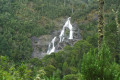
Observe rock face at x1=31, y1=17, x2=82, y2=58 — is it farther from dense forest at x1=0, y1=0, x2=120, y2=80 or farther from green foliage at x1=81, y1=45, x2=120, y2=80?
green foliage at x1=81, y1=45, x2=120, y2=80

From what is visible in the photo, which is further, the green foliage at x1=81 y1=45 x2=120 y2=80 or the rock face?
the rock face

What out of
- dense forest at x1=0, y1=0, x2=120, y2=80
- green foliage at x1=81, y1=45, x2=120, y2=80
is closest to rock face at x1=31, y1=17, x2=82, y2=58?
dense forest at x1=0, y1=0, x2=120, y2=80

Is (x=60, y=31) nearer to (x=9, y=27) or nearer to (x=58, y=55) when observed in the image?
(x=9, y=27)

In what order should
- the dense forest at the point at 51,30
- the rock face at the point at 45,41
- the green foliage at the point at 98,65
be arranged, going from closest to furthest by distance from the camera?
the green foliage at the point at 98,65 → the dense forest at the point at 51,30 → the rock face at the point at 45,41

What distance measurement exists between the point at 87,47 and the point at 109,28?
32.4 feet

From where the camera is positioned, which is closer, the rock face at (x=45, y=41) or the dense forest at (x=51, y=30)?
the dense forest at (x=51, y=30)

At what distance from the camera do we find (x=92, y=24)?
159 ft

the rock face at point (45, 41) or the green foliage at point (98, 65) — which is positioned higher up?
the green foliage at point (98, 65)

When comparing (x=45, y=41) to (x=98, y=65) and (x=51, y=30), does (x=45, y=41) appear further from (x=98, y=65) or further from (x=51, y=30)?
(x=98, y=65)

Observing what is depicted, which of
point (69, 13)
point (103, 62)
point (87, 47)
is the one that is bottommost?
point (87, 47)

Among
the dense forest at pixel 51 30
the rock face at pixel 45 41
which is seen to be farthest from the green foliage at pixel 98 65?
the rock face at pixel 45 41

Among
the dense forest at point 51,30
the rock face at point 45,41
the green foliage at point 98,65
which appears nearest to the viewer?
the green foliage at point 98,65

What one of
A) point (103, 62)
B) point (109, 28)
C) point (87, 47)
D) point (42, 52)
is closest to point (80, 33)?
point (42, 52)

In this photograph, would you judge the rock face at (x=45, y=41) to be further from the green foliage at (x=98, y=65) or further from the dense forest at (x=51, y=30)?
the green foliage at (x=98, y=65)
